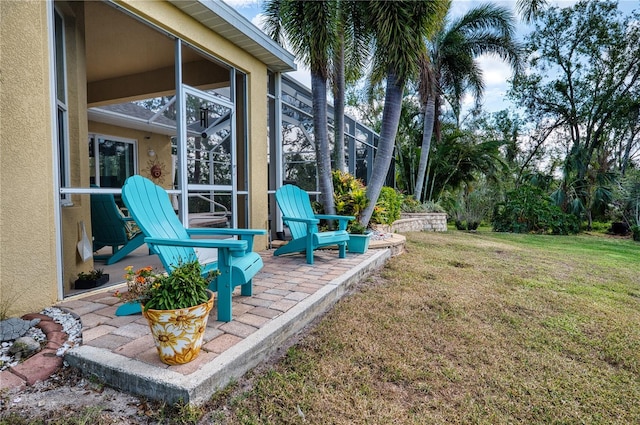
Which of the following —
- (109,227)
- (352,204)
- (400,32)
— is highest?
(400,32)

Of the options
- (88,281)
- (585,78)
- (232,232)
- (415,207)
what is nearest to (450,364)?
(232,232)

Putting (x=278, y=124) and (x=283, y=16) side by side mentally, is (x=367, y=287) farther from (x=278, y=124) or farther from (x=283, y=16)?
(x=283, y=16)

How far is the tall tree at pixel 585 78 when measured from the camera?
41.0 feet

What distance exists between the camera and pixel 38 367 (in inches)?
73.1

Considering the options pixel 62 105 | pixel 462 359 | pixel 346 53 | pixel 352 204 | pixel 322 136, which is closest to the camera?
pixel 462 359

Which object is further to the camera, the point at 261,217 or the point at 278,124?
the point at 278,124

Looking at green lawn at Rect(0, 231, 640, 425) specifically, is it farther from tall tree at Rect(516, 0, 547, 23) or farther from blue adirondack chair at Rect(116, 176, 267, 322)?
tall tree at Rect(516, 0, 547, 23)

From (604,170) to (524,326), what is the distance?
1319 centimetres

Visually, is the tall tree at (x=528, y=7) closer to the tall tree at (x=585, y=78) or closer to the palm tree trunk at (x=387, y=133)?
the palm tree trunk at (x=387, y=133)

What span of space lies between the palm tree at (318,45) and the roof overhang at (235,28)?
32cm

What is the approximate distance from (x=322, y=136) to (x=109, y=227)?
3212 mm

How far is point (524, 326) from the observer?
2.96m

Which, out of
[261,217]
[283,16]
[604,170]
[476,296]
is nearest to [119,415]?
[476,296]

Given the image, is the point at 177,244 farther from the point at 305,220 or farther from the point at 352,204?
the point at 352,204
